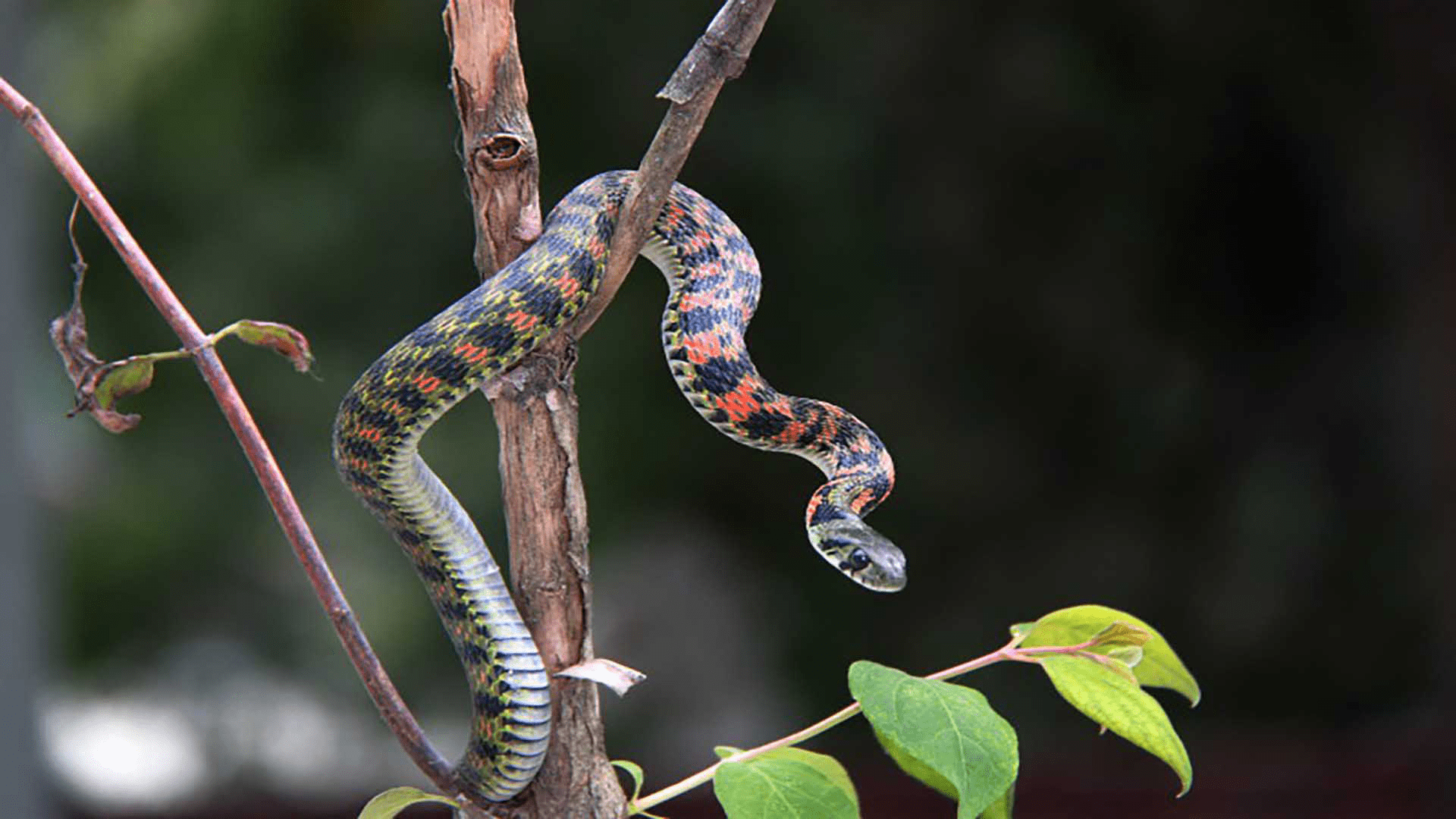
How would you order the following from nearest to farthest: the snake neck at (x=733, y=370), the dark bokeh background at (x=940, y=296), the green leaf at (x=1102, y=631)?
1. the green leaf at (x=1102, y=631)
2. the snake neck at (x=733, y=370)
3. the dark bokeh background at (x=940, y=296)

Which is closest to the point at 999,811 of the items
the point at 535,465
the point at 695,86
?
the point at 535,465

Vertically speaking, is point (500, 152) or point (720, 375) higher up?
point (500, 152)

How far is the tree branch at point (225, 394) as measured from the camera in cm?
78

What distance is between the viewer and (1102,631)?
2.69 feet

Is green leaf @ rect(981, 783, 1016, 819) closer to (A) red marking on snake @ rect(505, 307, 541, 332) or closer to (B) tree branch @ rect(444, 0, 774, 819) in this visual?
(B) tree branch @ rect(444, 0, 774, 819)

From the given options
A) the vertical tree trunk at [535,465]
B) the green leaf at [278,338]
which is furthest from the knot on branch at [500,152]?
the green leaf at [278,338]

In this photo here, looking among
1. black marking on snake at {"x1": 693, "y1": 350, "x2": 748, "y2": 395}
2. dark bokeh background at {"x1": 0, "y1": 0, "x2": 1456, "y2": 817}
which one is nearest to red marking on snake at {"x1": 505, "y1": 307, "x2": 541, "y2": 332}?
black marking on snake at {"x1": 693, "y1": 350, "x2": 748, "y2": 395}

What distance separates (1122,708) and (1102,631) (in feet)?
0.23

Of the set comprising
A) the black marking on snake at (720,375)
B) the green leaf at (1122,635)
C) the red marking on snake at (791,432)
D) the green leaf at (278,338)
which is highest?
the green leaf at (1122,635)

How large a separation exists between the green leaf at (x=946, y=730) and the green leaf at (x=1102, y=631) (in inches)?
3.4

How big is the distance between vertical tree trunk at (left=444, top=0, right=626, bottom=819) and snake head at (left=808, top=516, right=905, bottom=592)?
301 millimetres

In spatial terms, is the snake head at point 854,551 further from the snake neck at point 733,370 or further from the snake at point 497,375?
the snake at point 497,375

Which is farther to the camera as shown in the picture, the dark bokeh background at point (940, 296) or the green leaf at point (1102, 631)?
the dark bokeh background at point (940, 296)

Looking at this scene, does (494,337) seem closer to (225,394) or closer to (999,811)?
(225,394)
